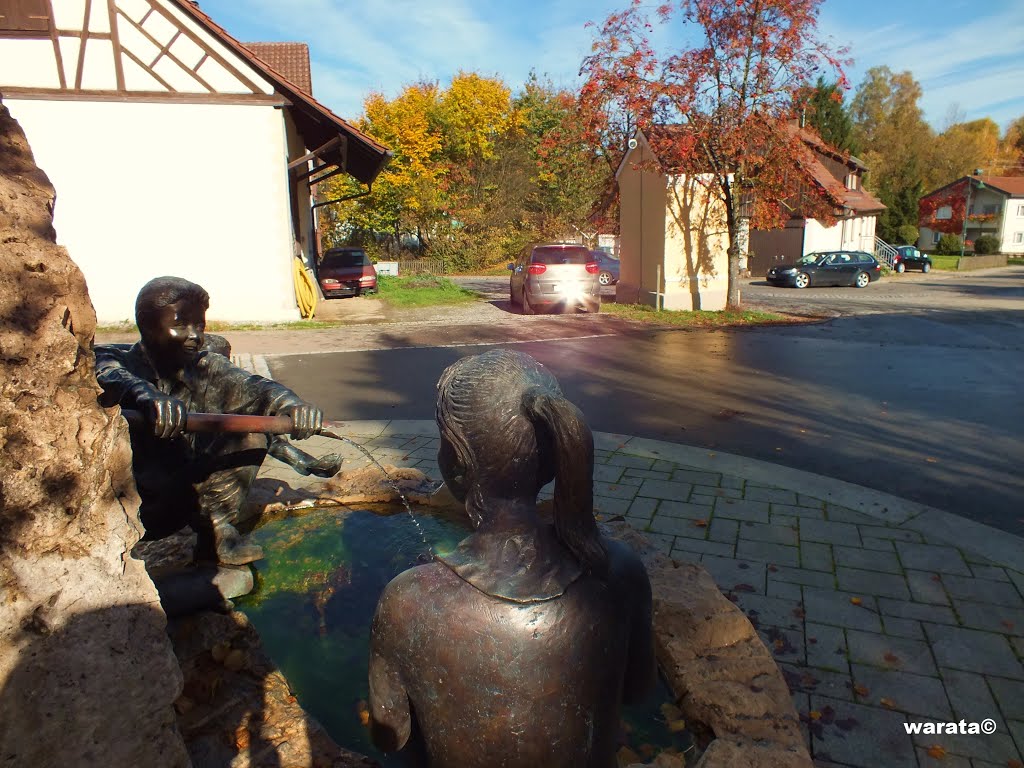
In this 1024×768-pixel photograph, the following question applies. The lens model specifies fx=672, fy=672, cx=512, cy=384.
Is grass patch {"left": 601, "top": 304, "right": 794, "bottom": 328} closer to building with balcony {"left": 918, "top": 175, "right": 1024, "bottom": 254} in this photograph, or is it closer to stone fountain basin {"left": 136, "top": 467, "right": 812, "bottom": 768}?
stone fountain basin {"left": 136, "top": 467, "right": 812, "bottom": 768}

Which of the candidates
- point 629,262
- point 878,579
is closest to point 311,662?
point 878,579

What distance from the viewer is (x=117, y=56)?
13438mm

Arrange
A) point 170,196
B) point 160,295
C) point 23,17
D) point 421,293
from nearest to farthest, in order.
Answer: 1. point 160,295
2. point 23,17
3. point 170,196
4. point 421,293

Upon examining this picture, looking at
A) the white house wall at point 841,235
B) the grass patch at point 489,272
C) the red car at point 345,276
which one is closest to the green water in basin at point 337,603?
the red car at point 345,276

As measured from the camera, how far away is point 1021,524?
4586 mm

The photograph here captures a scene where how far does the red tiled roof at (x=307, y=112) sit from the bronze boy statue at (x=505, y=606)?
14803mm

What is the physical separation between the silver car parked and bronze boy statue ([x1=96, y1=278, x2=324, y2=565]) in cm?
1429

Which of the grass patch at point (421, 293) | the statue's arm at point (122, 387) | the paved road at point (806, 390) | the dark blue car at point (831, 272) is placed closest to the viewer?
the statue's arm at point (122, 387)

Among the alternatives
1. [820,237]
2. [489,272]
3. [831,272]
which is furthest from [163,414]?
[820,237]

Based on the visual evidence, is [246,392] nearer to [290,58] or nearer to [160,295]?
[160,295]

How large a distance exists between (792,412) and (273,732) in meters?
6.73

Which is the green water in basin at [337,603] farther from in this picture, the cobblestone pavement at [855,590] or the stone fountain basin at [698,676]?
the cobblestone pavement at [855,590]

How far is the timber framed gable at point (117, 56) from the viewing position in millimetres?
12906

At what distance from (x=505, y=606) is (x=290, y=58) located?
2505 centimetres
